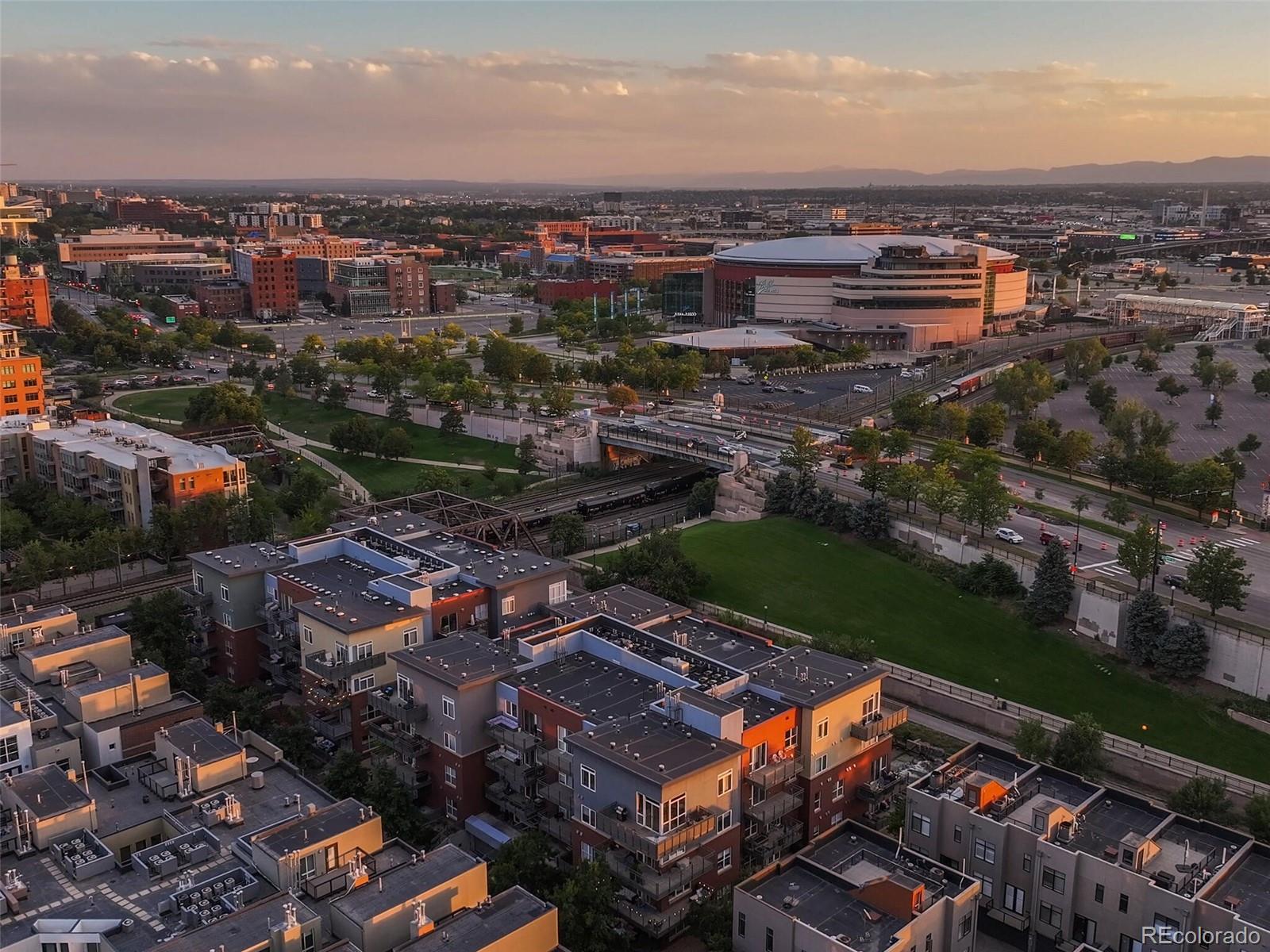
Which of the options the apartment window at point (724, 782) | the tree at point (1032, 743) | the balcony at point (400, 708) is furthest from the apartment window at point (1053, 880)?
the balcony at point (400, 708)

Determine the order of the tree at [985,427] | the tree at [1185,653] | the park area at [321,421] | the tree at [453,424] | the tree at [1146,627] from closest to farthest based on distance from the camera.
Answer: the tree at [1185,653], the tree at [1146,627], the tree at [985,427], the park area at [321,421], the tree at [453,424]

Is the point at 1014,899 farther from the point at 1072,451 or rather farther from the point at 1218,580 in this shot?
the point at 1072,451

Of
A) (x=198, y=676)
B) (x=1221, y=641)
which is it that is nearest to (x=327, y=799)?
(x=198, y=676)

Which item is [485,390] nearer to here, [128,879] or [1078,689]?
[1078,689]

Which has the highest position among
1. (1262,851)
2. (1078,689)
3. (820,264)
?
(820,264)

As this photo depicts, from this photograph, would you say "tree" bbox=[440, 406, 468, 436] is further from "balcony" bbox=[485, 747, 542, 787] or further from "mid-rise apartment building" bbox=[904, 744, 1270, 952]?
"mid-rise apartment building" bbox=[904, 744, 1270, 952]

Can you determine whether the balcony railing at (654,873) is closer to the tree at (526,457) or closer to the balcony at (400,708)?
the balcony at (400,708)
